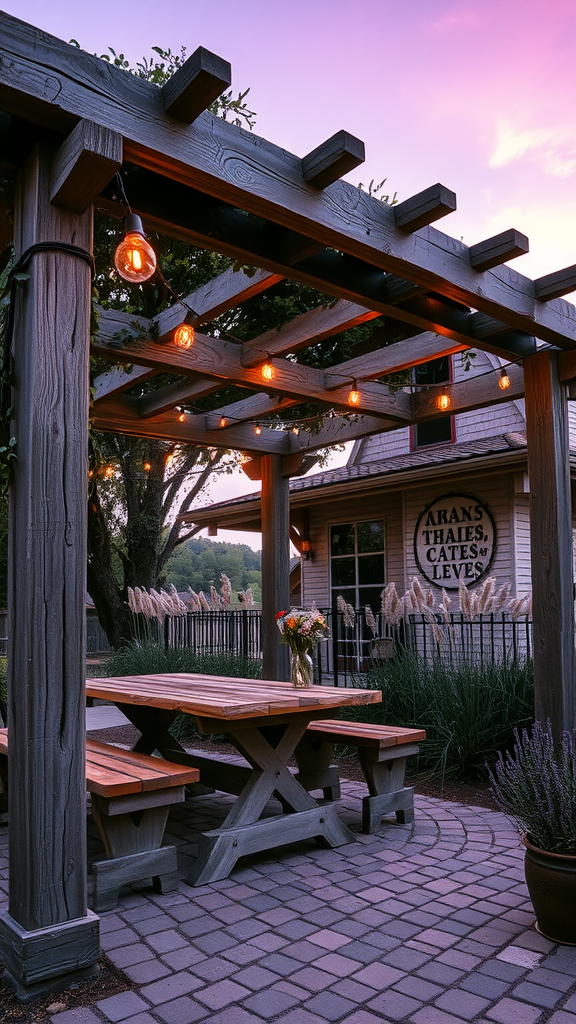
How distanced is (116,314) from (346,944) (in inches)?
169

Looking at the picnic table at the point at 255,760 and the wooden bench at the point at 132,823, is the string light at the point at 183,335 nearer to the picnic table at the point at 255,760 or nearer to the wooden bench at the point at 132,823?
the picnic table at the point at 255,760

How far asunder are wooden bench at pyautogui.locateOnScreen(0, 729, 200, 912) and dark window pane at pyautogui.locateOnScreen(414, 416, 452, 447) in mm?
9382

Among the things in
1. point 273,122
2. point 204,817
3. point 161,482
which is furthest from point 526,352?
point 161,482

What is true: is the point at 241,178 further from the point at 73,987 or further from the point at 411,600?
the point at 411,600

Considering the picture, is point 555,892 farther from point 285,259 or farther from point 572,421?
point 572,421

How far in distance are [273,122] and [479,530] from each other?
A: 6.35m

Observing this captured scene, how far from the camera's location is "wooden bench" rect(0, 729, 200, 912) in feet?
10.9

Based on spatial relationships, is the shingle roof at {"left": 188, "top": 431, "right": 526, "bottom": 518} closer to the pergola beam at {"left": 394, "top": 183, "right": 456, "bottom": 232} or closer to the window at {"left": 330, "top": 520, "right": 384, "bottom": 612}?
the window at {"left": 330, "top": 520, "right": 384, "bottom": 612}

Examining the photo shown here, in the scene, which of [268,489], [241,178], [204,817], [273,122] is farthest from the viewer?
[273,122]

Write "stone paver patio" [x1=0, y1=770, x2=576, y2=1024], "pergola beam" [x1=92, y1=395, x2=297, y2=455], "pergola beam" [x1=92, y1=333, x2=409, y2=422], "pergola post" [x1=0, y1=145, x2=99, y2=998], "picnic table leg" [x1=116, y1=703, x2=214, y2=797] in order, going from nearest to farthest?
"stone paver patio" [x1=0, y1=770, x2=576, y2=1024], "pergola post" [x1=0, y1=145, x2=99, y2=998], "picnic table leg" [x1=116, y1=703, x2=214, y2=797], "pergola beam" [x1=92, y1=333, x2=409, y2=422], "pergola beam" [x1=92, y1=395, x2=297, y2=455]

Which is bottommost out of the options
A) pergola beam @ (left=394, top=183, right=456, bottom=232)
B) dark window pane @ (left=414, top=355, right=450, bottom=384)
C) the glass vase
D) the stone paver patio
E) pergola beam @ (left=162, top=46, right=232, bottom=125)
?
the stone paver patio

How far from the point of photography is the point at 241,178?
320cm

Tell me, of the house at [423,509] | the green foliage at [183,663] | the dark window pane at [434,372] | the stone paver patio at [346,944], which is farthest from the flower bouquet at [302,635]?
the dark window pane at [434,372]

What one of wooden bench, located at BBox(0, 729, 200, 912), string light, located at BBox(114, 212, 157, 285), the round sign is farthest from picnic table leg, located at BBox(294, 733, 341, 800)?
the round sign
